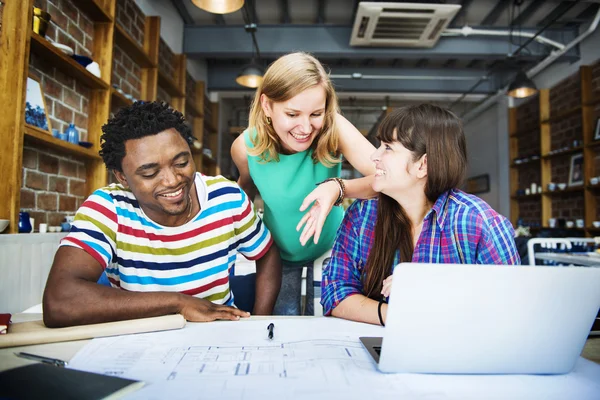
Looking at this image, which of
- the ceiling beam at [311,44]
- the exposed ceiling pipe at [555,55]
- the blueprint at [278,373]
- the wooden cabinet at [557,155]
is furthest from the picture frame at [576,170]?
the blueprint at [278,373]

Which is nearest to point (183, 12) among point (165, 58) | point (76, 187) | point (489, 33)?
point (165, 58)

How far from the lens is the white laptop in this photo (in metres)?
0.65

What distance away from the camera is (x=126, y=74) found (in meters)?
4.05

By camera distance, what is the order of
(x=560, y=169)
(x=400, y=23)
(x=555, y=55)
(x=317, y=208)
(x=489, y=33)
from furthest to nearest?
(x=560, y=169) → (x=555, y=55) → (x=489, y=33) → (x=400, y=23) → (x=317, y=208)

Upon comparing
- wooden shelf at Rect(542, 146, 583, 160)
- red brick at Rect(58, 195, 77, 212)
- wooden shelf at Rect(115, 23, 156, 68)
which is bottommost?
red brick at Rect(58, 195, 77, 212)

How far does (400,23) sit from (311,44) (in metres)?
1.34

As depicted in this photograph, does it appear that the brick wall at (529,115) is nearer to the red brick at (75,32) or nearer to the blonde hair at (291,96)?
the blonde hair at (291,96)

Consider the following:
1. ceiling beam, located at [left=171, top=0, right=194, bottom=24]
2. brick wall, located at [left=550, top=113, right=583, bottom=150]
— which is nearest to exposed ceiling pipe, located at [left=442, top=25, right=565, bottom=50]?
brick wall, located at [left=550, top=113, right=583, bottom=150]

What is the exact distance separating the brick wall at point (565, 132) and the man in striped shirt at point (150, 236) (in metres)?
6.04

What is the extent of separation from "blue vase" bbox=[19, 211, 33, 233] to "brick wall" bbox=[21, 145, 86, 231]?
21 cm

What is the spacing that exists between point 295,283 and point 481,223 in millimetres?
904

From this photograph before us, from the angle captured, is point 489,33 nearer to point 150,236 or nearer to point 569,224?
point 569,224

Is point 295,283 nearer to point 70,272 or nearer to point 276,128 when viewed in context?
point 276,128

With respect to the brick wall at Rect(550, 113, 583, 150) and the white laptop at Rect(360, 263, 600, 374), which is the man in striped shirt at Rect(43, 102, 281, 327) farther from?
the brick wall at Rect(550, 113, 583, 150)
